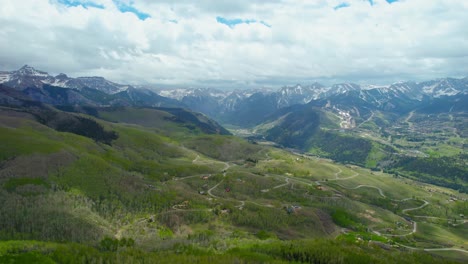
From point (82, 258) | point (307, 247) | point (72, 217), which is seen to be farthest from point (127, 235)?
point (307, 247)

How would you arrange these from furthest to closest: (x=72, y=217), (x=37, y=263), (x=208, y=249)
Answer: (x=72, y=217) → (x=208, y=249) → (x=37, y=263)

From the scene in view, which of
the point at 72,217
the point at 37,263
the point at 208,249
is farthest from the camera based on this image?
the point at 72,217

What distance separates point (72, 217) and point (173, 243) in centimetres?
6010

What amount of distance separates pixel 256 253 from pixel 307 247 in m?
27.1

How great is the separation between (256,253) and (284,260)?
12322 millimetres

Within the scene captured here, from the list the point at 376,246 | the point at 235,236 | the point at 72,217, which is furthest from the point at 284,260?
the point at 72,217

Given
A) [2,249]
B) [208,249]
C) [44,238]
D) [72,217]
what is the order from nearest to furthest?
[2,249]
[208,249]
[44,238]
[72,217]

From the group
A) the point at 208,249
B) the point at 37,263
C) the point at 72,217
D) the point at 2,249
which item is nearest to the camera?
the point at 37,263

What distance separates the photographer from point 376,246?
623 ft

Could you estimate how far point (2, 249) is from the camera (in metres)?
150

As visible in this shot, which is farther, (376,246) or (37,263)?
(376,246)

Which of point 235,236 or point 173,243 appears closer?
point 173,243

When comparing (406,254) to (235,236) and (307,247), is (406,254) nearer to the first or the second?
(307,247)

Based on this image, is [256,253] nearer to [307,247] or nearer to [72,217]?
[307,247]
